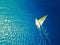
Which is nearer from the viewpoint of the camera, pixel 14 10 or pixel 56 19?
pixel 14 10

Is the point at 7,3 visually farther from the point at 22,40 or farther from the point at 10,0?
the point at 22,40

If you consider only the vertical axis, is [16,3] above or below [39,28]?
above

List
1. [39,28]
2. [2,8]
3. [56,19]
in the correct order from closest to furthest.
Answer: [2,8] → [39,28] → [56,19]

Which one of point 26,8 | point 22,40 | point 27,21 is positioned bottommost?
point 22,40

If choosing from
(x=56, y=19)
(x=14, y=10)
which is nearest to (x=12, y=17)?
(x=14, y=10)

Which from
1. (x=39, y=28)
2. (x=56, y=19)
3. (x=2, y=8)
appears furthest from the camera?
(x=56, y=19)

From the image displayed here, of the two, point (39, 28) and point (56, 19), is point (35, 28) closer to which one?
point (39, 28)

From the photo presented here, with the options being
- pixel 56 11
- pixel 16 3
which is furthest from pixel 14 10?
pixel 56 11
